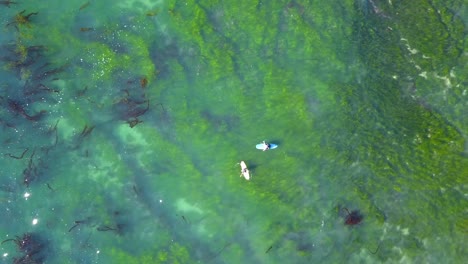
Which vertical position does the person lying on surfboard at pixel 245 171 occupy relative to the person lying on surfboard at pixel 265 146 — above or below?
below

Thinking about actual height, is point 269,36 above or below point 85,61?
above

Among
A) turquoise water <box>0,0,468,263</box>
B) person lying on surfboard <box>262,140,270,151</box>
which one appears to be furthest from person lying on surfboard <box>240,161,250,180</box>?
person lying on surfboard <box>262,140,270,151</box>

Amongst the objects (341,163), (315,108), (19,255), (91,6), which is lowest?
(19,255)

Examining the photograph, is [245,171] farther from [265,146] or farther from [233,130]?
[233,130]

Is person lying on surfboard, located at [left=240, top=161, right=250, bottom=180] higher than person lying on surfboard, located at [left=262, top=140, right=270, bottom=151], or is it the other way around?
person lying on surfboard, located at [left=262, top=140, right=270, bottom=151]

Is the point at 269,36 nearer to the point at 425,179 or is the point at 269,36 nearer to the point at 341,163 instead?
the point at 341,163

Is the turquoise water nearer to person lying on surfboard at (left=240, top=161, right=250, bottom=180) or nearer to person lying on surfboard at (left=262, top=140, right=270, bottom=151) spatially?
person lying on surfboard at (left=240, top=161, right=250, bottom=180)

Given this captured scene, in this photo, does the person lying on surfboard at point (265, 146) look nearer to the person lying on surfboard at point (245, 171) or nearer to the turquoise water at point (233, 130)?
the turquoise water at point (233, 130)

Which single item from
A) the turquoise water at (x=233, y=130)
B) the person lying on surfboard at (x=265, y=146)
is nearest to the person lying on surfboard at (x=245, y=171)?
the turquoise water at (x=233, y=130)

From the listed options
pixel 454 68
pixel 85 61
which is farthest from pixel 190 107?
pixel 454 68
